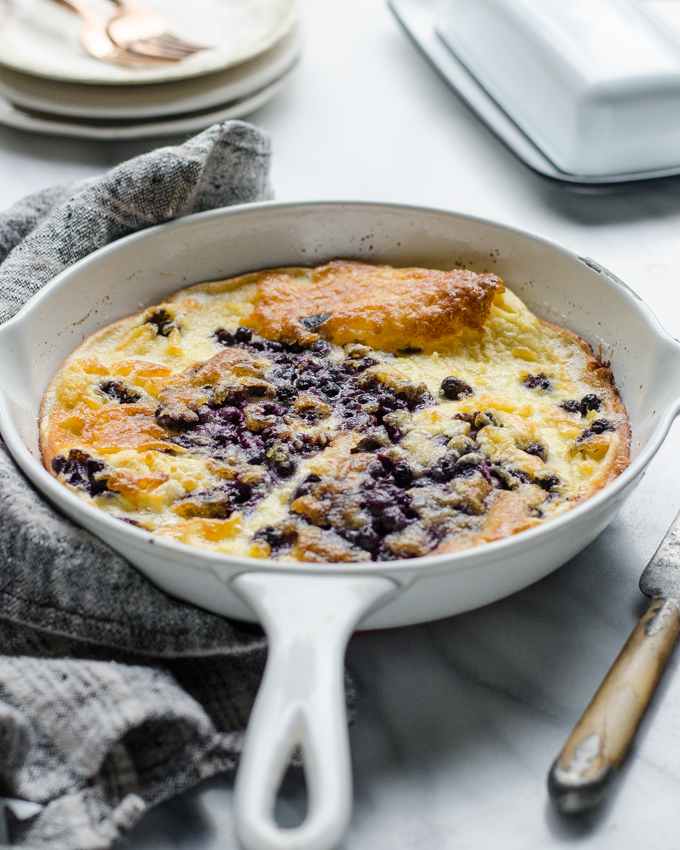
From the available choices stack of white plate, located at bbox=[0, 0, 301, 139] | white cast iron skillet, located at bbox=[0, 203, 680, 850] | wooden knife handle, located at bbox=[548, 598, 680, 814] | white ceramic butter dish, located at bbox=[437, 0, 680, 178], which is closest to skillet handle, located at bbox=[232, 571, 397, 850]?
white cast iron skillet, located at bbox=[0, 203, 680, 850]

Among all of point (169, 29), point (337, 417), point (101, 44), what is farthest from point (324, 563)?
point (169, 29)

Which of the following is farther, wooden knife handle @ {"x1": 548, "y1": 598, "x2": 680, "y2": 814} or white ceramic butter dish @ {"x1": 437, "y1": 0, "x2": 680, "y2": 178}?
white ceramic butter dish @ {"x1": 437, "y1": 0, "x2": 680, "y2": 178}

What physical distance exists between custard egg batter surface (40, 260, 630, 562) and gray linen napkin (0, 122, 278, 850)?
0.64 ft

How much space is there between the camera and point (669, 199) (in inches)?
141

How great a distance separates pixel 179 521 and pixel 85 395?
1.83 ft

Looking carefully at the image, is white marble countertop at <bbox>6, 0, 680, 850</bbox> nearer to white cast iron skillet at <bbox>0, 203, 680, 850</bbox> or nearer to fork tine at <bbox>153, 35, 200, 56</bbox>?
white cast iron skillet at <bbox>0, 203, 680, 850</bbox>

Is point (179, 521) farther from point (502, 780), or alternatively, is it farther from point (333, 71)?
point (333, 71)

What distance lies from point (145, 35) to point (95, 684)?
315cm

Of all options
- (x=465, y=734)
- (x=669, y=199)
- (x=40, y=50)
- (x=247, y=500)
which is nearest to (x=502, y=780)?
(x=465, y=734)

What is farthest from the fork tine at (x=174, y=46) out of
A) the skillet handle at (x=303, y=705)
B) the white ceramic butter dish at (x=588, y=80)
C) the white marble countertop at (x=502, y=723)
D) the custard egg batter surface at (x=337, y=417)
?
the skillet handle at (x=303, y=705)

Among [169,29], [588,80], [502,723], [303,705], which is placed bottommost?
[502,723]

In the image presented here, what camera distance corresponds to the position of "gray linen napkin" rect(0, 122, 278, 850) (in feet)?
4.96

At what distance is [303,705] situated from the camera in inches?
53.6

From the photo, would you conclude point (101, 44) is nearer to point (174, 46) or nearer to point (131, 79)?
point (174, 46)
